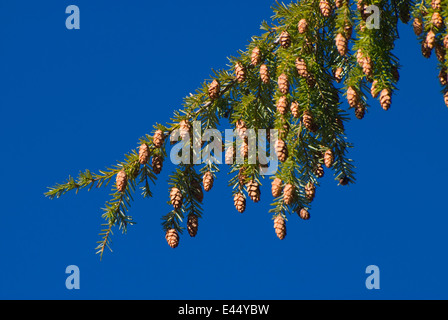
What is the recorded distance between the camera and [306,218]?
2828 millimetres

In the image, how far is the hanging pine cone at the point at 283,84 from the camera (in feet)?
8.95

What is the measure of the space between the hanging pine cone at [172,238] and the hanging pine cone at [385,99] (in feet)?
3.55

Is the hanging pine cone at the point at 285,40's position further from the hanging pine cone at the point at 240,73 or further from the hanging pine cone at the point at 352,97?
the hanging pine cone at the point at 352,97

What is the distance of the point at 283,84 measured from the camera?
8.96 feet

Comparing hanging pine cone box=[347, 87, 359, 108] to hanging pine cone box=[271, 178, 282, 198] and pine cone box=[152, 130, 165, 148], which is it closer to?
hanging pine cone box=[271, 178, 282, 198]

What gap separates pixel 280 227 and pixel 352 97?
0.65 m

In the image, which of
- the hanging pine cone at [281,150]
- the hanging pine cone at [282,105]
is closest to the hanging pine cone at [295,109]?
the hanging pine cone at [282,105]

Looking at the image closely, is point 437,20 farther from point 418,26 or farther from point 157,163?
point 157,163

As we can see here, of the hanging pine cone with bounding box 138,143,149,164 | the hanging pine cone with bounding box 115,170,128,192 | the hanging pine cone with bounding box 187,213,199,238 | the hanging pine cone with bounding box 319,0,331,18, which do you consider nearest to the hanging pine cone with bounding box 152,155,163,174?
the hanging pine cone with bounding box 138,143,149,164

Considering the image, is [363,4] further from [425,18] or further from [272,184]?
[272,184]

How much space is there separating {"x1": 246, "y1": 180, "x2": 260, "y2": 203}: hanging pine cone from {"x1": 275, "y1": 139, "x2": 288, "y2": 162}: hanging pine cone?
0.52ft

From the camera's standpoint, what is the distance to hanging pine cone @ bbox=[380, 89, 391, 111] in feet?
8.84

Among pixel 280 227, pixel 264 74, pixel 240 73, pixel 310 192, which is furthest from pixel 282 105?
pixel 280 227

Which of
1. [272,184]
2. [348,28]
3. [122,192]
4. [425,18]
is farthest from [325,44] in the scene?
[122,192]
